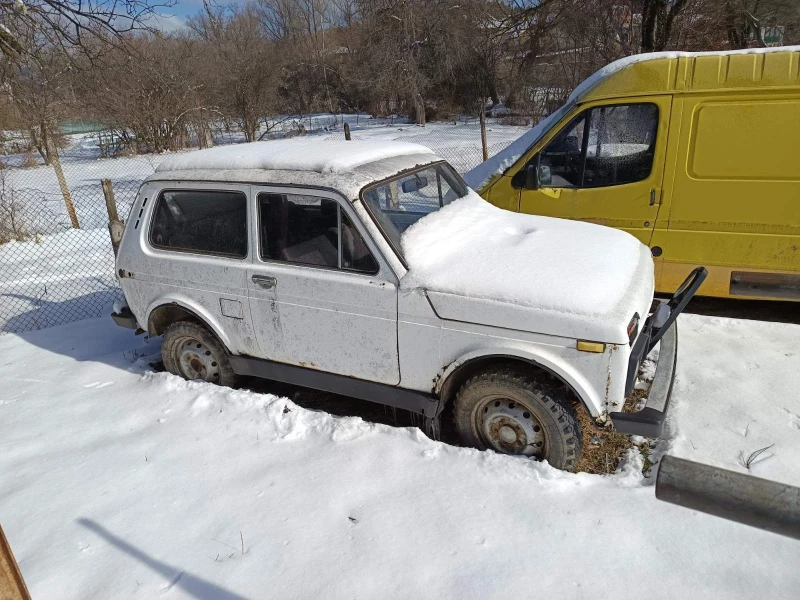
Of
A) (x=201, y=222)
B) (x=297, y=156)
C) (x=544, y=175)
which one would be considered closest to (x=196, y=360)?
(x=201, y=222)

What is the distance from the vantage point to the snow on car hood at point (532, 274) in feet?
9.21

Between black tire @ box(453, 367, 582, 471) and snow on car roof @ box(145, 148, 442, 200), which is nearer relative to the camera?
black tire @ box(453, 367, 582, 471)

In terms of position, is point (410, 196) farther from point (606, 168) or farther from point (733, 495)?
point (733, 495)

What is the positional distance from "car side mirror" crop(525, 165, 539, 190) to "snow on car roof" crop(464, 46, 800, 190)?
1.01 feet

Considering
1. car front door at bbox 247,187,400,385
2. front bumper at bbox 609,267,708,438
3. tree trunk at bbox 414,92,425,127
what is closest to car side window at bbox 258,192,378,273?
car front door at bbox 247,187,400,385

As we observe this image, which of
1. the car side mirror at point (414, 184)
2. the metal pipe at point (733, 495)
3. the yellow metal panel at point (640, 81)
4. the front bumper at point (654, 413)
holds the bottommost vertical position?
the front bumper at point (654, 413)

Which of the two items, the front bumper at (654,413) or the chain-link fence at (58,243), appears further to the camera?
the chain-link fence at (58,243)

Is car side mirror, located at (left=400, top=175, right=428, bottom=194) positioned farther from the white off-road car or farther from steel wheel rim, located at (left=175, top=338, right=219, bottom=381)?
steel wheel rim, located at (left=175, top=338, right=219, bottom=381)

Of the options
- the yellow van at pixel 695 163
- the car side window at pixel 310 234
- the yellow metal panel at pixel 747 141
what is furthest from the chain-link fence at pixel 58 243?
the yellow metal panel at pixel 747 141

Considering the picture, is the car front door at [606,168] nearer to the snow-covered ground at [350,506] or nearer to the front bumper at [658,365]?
the front bumper at [658,365]

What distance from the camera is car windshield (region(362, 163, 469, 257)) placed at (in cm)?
336

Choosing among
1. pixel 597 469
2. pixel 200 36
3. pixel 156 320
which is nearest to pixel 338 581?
pixel 597 469

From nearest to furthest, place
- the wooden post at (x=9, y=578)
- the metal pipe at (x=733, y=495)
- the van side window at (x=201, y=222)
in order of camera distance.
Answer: the metal pipe at (x=733, y=495) < the wooden post at (x=9, y=578) < the van side window at (x=201, y=222)

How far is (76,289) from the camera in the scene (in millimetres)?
6949
